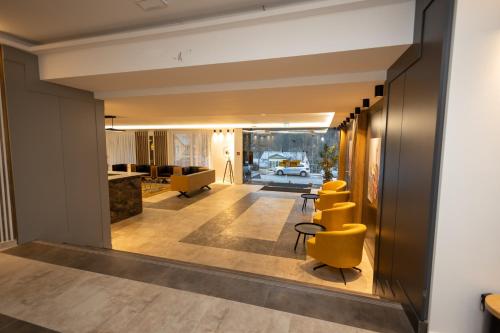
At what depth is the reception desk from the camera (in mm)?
5672

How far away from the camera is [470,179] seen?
52.4 inches

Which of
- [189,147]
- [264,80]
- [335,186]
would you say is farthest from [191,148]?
[264,80]

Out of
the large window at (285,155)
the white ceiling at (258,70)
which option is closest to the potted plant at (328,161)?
the large window at (285,155)

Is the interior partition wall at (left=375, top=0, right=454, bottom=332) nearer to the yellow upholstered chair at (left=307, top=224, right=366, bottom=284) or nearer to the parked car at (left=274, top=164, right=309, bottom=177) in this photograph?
the yellow upholstered chair at (left=307, top=224, right=366, bottom=284)

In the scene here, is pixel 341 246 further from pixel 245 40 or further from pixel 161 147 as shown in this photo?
pixel 161 147

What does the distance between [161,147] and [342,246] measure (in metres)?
11.0

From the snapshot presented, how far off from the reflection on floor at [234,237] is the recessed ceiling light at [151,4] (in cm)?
330

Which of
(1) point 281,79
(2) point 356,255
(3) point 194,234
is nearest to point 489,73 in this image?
(1) point 281,79

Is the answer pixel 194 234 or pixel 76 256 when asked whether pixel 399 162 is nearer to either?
pixel 76 256

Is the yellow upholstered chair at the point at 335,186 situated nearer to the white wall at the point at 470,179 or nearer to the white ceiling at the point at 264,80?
the white ceiling at the point at 264,80

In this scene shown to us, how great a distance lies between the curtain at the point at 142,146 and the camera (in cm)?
1255

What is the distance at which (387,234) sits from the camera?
2.21 meters

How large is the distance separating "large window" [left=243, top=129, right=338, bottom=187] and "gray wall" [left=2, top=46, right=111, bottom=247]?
7.51 metres

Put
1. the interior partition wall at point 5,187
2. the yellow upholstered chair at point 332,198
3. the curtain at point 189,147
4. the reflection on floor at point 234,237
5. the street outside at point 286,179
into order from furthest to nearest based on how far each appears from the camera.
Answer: the curtain at point 189,147 < the street outside at point 286,179 < the yellow upholstered chair at point 332,198 < the reflection on floor at point 234,237 < the interior partition wall at point 5,187
